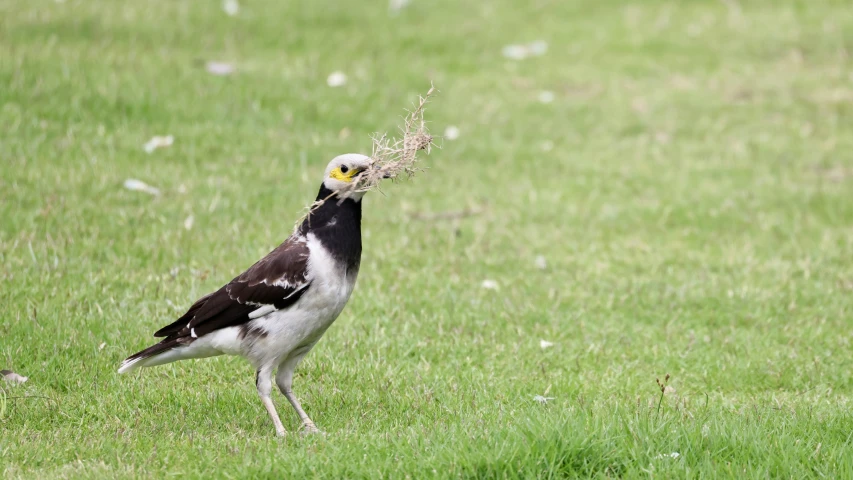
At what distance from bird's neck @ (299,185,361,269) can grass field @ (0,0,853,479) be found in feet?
3.09

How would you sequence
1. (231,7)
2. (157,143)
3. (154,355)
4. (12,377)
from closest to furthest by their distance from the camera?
(154,355), (12,377), (157,143), (231,7)

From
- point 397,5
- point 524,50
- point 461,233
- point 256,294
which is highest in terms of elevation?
point 397,5

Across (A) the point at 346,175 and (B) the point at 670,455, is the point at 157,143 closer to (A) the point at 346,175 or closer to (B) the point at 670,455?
(A) the point at 346,175

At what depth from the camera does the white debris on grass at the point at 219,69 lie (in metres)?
11.6

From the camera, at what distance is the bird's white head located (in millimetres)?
5684

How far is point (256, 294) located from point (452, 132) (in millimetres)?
6204

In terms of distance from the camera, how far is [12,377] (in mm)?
6059

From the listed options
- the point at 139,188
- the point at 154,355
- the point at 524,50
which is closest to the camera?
the point at 154,355

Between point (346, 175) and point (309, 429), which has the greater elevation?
point (346, 175)

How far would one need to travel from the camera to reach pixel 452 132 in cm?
1158

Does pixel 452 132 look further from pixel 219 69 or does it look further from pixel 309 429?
pixel 309 429

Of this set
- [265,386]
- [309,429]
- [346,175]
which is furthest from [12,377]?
[346,175]

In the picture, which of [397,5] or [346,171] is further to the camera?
[397,5]

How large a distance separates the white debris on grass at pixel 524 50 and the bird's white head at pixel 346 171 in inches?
337
